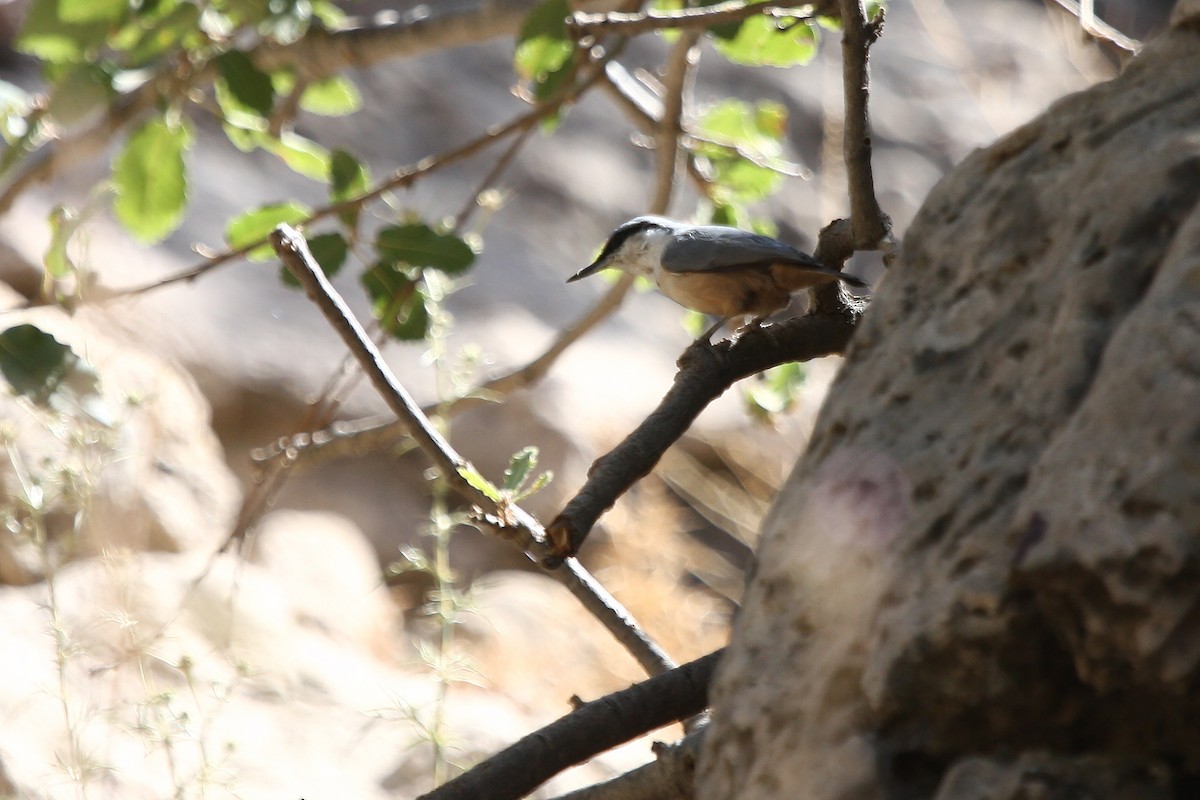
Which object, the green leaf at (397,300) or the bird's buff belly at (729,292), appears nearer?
the green leaf at (397,300)

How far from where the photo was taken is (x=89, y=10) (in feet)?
7.00

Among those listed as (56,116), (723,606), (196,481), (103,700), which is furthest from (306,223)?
(723,606)

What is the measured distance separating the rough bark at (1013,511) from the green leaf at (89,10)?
167 centimetres

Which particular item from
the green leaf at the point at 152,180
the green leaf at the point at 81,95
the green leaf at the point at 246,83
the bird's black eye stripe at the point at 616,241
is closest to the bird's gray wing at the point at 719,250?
the bird's black eye stripe at the point at 616,241

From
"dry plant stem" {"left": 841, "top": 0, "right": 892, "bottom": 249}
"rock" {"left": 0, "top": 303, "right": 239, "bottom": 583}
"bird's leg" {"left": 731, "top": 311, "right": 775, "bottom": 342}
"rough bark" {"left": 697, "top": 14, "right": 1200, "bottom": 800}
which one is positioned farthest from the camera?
"rock" {"left": 0, "top": 303, "right": 239, "bottom": 583}

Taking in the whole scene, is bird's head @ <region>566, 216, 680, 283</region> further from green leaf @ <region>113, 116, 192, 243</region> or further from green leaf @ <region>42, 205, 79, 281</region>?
green leaf @ <region>42, 205, 79, 281</region>

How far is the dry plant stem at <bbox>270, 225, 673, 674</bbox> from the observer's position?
1253 millimetres

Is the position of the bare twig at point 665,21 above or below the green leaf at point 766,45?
below

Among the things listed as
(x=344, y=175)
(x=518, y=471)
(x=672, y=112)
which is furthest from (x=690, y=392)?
(x=672, y=112)

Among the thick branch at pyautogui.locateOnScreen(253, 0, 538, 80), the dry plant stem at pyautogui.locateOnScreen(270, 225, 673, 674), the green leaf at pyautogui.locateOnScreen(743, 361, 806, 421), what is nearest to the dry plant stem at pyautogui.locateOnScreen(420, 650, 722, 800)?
the dry plant stem at pyautogui.locateOnScreen(270, 225, 673, 674)

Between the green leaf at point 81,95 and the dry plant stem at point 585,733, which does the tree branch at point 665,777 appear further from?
the green leaf at point 81,95

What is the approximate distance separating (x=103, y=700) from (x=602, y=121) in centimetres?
491

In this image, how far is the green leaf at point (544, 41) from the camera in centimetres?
215

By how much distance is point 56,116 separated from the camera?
6.97 ft
